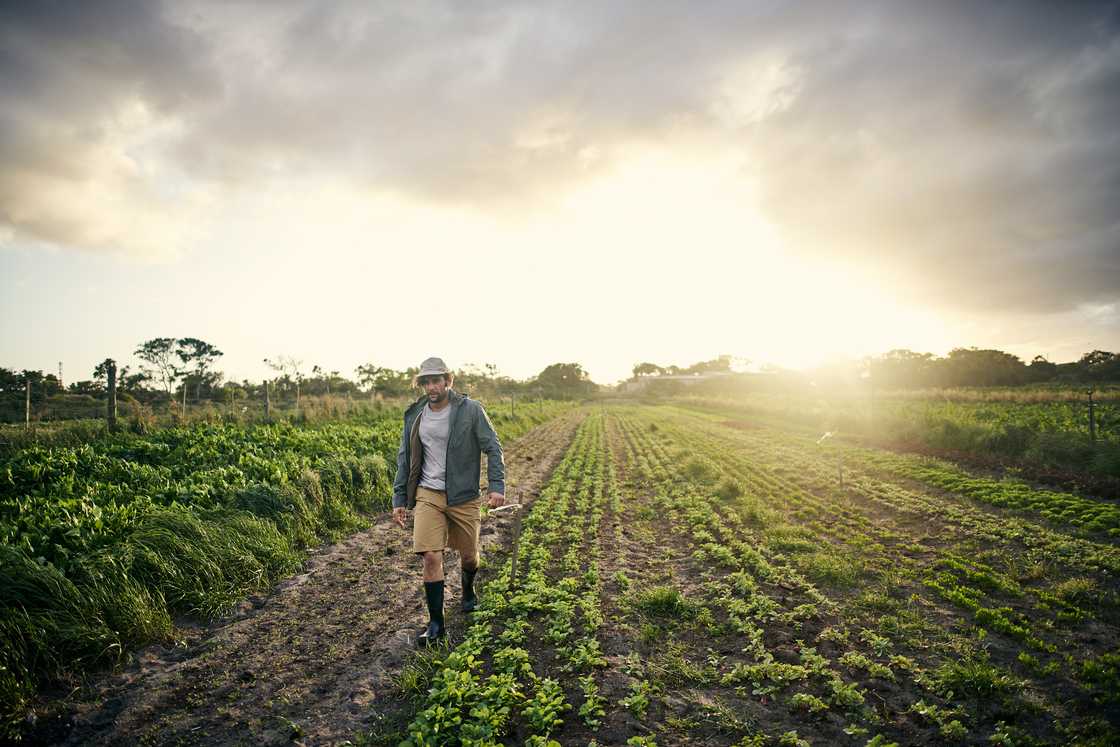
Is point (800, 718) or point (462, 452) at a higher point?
point (462, 452)

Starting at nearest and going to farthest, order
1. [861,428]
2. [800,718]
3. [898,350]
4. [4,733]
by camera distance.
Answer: [4,733] < [800,718] < [861,428] < [898,350]

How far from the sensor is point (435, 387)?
512 cm

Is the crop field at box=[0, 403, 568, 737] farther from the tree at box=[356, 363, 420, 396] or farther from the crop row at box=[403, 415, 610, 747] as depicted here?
the tree at box=[356, 363, 420, 396]

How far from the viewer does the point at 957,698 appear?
3908 millimetres

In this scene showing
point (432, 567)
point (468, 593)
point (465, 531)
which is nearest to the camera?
point (432, 567)

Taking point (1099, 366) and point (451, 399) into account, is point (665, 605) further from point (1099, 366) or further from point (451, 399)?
point (1099, 366)

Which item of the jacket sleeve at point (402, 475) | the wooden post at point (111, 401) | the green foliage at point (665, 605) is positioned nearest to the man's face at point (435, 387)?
the jacket sleeve at point (402, 475)

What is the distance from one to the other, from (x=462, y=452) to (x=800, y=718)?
383cm

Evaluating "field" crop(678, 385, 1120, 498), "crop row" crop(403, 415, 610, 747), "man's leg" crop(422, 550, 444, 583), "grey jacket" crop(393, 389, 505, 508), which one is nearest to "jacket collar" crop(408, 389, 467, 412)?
"grey jacket" crop(393, 389, 505, 508)

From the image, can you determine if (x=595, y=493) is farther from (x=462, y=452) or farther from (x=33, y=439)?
(x=33, y=439)

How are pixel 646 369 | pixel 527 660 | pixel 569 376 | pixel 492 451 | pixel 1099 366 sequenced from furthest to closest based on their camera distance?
pixel 646 369
pixel 569 376
pixel 1099 366
pixel 492 451
pixel 527 660

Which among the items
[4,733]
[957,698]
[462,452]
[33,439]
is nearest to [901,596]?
[957,698]

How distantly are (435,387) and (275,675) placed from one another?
311cm

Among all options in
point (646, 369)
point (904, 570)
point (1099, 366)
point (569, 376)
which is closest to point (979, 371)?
point (1099, 366)
